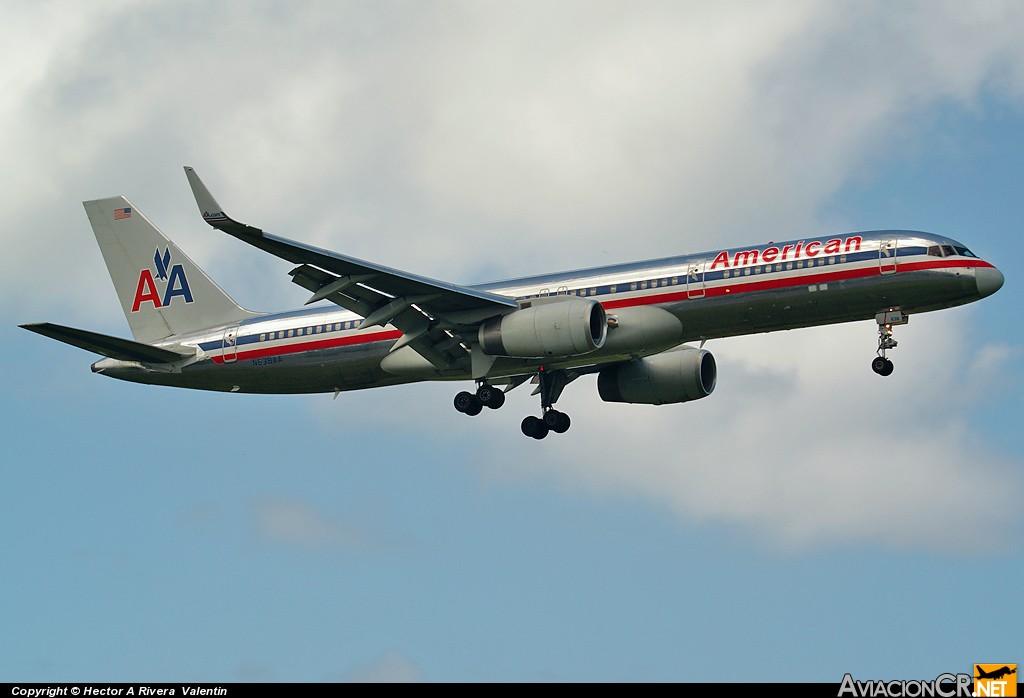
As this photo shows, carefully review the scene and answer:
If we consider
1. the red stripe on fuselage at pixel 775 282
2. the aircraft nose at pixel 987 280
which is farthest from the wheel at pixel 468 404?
the aircraft nose at pixel 987 280

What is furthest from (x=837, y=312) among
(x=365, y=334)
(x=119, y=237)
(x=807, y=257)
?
(x=119, y=237)

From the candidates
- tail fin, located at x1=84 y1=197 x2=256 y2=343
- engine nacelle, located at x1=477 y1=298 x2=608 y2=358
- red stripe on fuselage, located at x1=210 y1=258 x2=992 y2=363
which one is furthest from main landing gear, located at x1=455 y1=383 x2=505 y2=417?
tail fin, located at x1=84 y1=197 x2=256 y2=343

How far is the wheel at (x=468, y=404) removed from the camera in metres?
50.5

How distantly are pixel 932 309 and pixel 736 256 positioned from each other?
20.8ft

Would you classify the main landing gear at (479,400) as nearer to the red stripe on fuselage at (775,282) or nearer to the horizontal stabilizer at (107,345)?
the red stripe on fuselage at (775,282)

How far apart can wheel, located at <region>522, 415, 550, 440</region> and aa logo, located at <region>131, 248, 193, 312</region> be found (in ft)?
45.5

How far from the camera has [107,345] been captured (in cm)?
5038

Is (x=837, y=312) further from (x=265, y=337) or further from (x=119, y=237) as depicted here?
(x=119, y=237)

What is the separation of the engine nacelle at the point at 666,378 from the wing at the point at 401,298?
6668 millimetres

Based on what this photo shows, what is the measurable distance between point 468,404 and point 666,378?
729 cm

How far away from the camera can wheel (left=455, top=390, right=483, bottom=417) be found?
50531mm

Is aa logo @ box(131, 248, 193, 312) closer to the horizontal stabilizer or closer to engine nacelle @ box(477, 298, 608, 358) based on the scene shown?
the horizontal stabilizer

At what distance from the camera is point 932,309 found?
151 feet

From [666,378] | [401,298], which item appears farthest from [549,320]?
[666,378]
